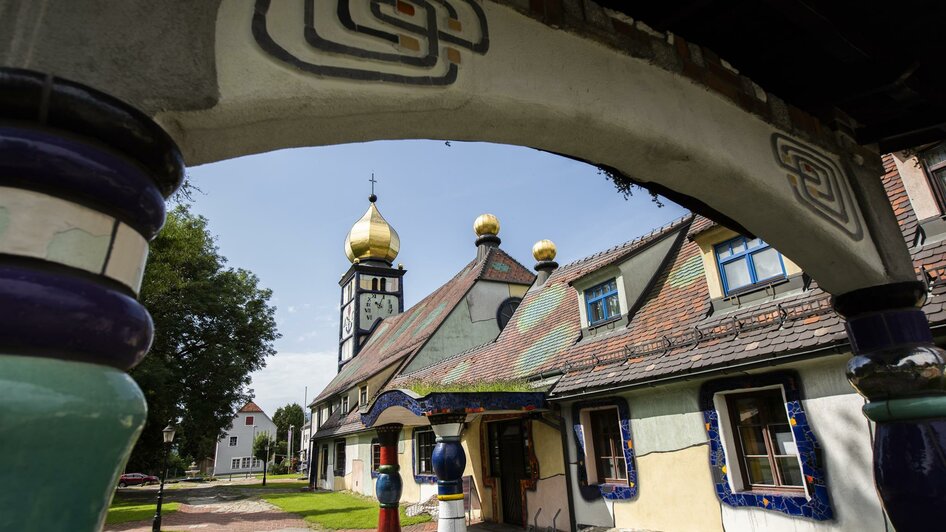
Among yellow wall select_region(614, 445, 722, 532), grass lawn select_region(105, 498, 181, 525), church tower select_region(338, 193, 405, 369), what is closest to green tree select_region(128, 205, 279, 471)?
grass lawn select_region(105, 498, 181, 525)

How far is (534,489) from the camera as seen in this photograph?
10266mm

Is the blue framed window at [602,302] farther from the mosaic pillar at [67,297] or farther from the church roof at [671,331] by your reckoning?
the mosaic pillar at [67,297]

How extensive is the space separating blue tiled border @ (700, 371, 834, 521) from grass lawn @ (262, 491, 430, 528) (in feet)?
26.1

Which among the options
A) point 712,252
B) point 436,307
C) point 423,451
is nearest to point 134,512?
point 423,451

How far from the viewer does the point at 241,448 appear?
204 feet

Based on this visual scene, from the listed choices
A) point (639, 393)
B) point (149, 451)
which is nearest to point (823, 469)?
point (639, 393)

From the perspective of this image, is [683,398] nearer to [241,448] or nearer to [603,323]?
[603,323]

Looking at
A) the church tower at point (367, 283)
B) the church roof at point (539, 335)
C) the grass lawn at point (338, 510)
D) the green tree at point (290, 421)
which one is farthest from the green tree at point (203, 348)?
the green tree at point (290, 421)

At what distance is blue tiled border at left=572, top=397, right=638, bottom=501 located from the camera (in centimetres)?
824

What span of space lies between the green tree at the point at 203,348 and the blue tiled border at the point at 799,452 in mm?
17341

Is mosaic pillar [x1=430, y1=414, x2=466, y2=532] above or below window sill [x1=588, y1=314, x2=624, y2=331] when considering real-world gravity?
below

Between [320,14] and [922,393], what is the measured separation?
286cm

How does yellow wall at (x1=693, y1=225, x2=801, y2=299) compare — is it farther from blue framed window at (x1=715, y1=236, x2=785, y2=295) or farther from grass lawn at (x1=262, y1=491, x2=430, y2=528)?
grass lawn at (x1=262, y1=491, x2=430, y2=528)

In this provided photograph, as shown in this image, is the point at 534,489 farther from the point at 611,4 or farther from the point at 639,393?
the point at 611,4
